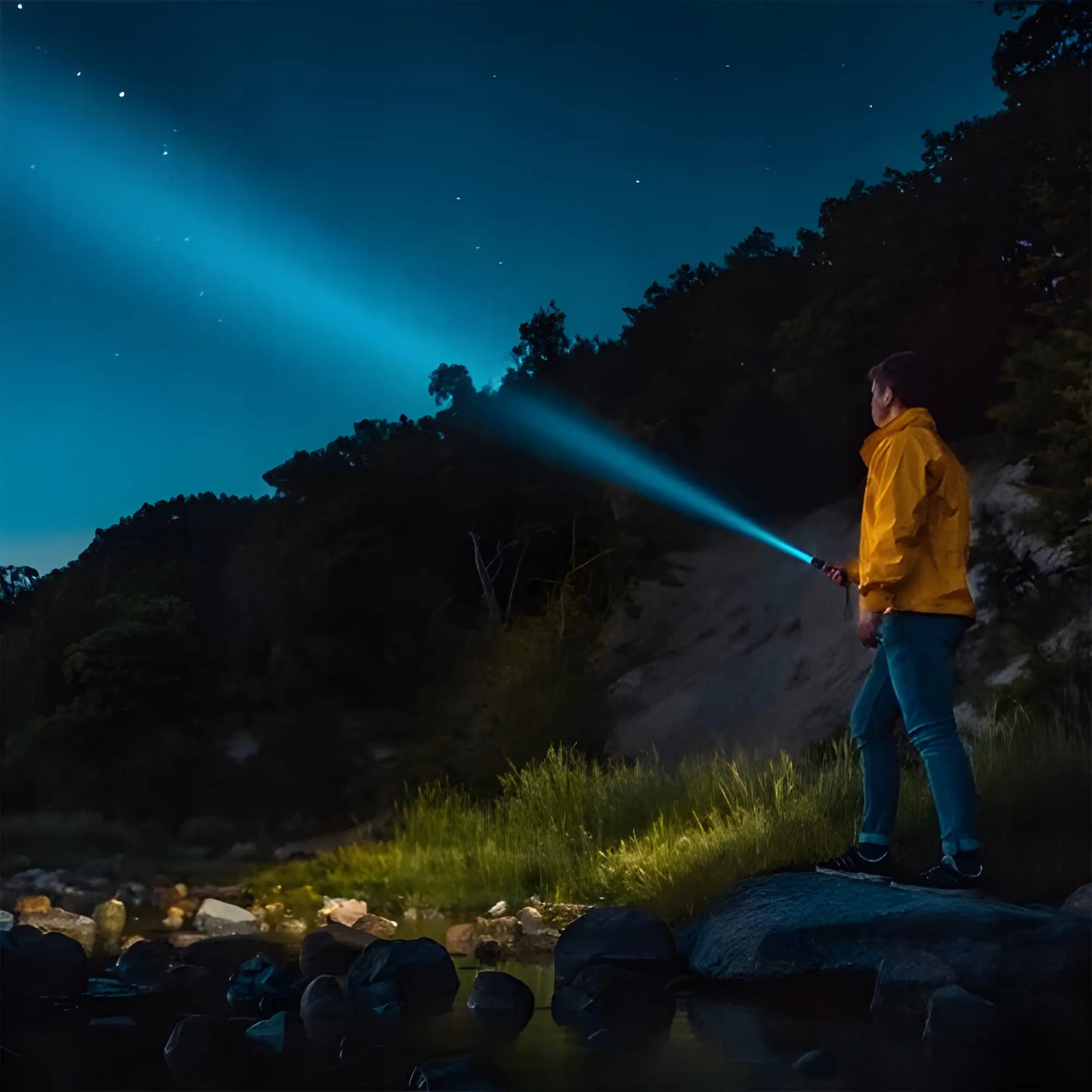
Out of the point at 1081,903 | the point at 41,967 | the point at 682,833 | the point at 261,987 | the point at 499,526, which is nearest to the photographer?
the point at 261,987

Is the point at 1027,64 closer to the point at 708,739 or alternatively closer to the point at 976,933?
the point at 708,739

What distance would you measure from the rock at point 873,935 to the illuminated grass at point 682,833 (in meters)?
0.51

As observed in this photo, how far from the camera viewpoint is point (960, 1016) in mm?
3172

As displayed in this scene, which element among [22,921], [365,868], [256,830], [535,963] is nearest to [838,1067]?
[535,963]

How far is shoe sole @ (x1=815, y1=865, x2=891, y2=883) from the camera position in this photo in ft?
13.4

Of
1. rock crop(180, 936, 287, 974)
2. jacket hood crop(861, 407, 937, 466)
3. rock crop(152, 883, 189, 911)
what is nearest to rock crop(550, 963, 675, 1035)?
rock crop(180, 936, 287, 974)

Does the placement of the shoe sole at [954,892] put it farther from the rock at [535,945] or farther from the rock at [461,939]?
the rock at [461,939]

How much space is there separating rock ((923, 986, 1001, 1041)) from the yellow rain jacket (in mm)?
1195

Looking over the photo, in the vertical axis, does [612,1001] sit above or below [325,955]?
below

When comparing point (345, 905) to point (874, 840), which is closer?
point (874, 840)

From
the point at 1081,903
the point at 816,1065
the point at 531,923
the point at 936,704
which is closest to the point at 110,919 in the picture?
the point at 531,923

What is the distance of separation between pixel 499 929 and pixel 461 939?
385 millimetres

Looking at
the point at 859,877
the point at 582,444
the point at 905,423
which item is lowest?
the point at 859,877

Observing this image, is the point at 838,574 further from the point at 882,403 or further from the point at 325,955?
the point at 325,955
